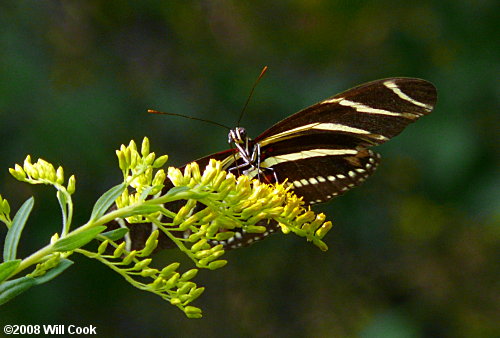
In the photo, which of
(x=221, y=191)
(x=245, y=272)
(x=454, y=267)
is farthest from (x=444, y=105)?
(x=221, y=191)

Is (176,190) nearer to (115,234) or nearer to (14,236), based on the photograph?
(115,234)

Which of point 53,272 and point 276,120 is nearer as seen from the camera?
point 53,272

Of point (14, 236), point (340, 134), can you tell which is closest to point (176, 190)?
point (14, 236)

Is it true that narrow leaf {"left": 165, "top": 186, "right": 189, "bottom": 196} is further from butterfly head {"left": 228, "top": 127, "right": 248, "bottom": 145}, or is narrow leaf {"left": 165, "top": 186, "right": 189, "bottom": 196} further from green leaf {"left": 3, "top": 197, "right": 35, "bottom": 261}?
butterfly head {"left": 228, "top": 127, "right": 248, "bottom": 145}

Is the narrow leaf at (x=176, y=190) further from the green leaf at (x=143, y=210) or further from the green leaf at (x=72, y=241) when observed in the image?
the green leaf at (x=72, y=241)

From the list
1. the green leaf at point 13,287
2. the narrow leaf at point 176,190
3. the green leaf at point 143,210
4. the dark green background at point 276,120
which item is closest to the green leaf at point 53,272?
the green leaf at point 13,287

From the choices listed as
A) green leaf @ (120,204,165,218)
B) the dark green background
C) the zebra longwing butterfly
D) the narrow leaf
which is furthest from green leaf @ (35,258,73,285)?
the dark green background
